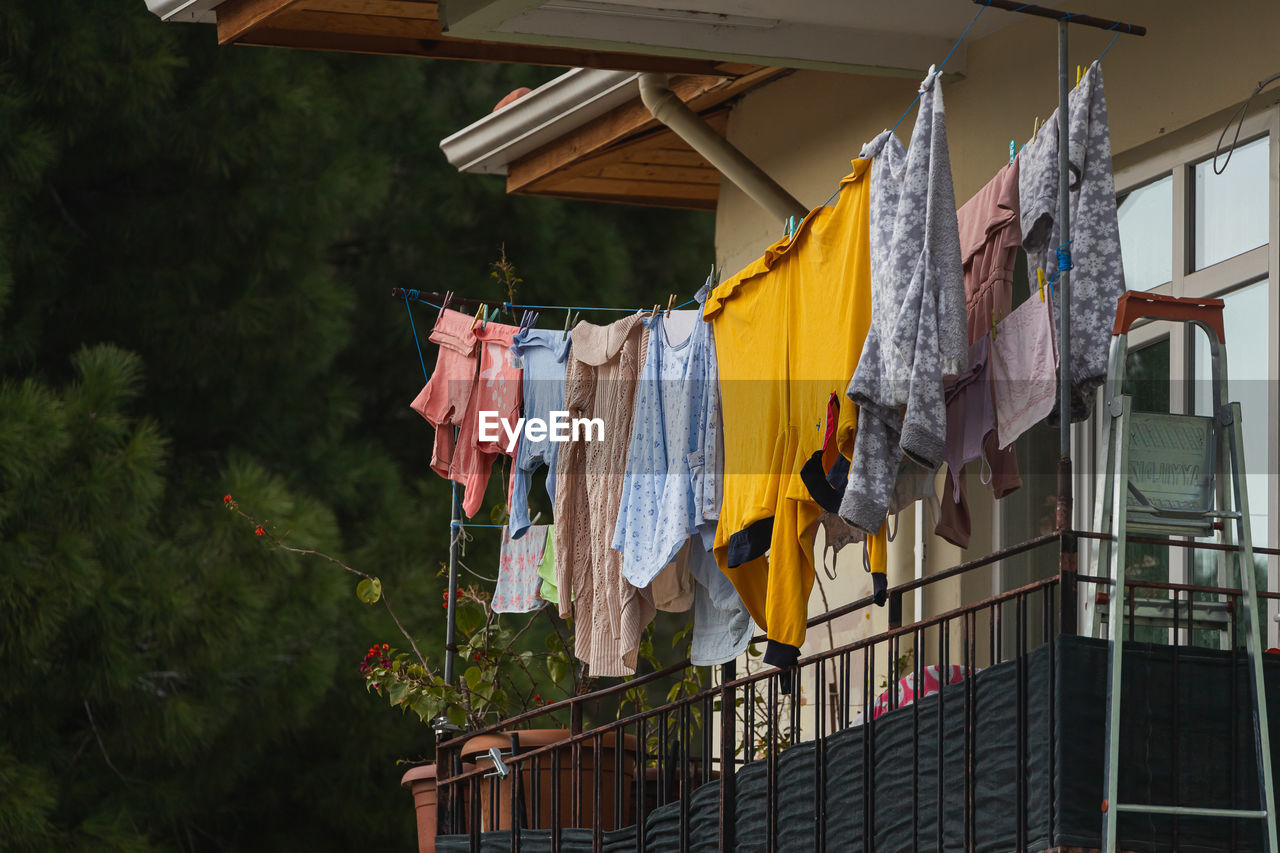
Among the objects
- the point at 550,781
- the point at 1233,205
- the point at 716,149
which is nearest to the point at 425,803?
the point at 550,781

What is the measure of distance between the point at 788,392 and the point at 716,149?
8.93 ft

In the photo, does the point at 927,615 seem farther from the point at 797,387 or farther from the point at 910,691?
the point at 797,387

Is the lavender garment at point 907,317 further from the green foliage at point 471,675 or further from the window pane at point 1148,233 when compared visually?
the green foliage at point 471,675

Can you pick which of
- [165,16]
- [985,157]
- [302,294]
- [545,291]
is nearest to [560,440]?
[985,157]

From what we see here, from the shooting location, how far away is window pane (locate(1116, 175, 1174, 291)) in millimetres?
6910

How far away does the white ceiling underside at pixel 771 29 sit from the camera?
729 centimetres

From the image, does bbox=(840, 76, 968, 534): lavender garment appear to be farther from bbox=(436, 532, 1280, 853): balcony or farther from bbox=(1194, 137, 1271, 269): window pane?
bbox=(1194, 137, 1271, 269): window pane

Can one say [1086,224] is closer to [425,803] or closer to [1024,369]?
[1024,369]

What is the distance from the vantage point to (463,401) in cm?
775

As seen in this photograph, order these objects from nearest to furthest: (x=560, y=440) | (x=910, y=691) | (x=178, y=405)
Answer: (x=910, y=691), (x=560, y=440), (x=178, y=405)

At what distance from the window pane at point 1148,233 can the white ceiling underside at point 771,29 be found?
0.96 m

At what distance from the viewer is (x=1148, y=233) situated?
276 inches

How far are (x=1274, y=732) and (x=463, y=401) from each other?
382 cm

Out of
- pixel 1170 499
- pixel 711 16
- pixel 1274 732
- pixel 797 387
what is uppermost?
pixel 711 16
